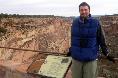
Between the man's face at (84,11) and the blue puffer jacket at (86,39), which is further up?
the man's face at (84,11)

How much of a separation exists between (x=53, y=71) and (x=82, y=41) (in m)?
1.67

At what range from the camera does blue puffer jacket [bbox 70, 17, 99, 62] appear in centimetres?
421

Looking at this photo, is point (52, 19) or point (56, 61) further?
point (52, 19)

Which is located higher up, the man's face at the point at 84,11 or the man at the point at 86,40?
the man's face at the point at 84,11

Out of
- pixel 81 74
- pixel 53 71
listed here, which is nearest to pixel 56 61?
pixel 53 71

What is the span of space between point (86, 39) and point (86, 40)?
17 mm

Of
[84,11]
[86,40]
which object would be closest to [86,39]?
[86,40]

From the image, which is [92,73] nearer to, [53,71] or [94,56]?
[94,56]

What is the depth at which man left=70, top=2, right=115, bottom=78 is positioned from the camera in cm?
421

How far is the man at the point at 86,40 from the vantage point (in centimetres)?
421

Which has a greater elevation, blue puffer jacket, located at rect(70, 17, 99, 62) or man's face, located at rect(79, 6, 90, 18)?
man's face, located at rect(79, 6, 90, 18)

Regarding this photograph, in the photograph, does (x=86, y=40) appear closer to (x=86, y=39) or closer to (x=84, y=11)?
(x=86, y=39)

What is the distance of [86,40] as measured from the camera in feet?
13.9

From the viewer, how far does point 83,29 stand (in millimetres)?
4227
